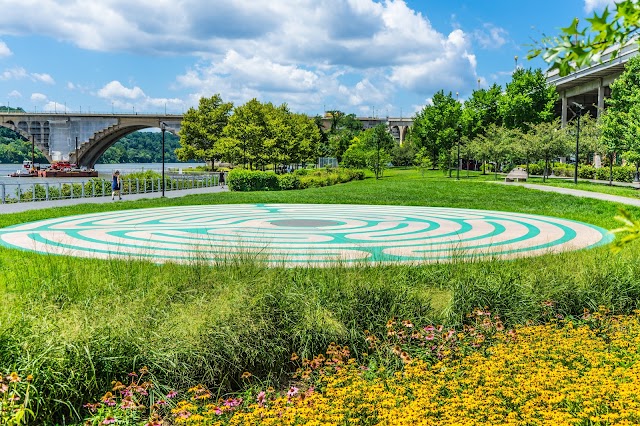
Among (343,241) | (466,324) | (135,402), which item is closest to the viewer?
(135,402)

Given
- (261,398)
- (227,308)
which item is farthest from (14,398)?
(227,308)

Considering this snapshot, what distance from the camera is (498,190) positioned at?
1330 inches

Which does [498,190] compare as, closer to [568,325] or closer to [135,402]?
[568,325]

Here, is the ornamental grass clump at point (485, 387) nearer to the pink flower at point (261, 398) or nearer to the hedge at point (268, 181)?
the pink flower at point (261, 398)

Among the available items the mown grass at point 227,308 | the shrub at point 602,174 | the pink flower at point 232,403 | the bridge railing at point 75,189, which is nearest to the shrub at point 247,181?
the bridge railing at point 75,189

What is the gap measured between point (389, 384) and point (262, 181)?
111 ft

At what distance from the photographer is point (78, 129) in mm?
89688

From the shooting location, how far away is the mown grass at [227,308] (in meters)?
5.23

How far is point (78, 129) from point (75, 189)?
66652 mm

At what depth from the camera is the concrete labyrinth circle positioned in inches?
437

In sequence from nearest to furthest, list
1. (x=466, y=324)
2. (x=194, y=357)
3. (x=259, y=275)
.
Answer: (x=194, y=357), (x=466, y=324), (x=259, y=275)

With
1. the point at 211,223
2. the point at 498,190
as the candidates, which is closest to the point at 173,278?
the point at 211,223

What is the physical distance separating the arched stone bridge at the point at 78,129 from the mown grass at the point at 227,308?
8165cm

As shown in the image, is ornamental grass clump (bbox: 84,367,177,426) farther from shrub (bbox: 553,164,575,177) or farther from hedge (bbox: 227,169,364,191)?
shrub (bbox: 553,164,575,177)
